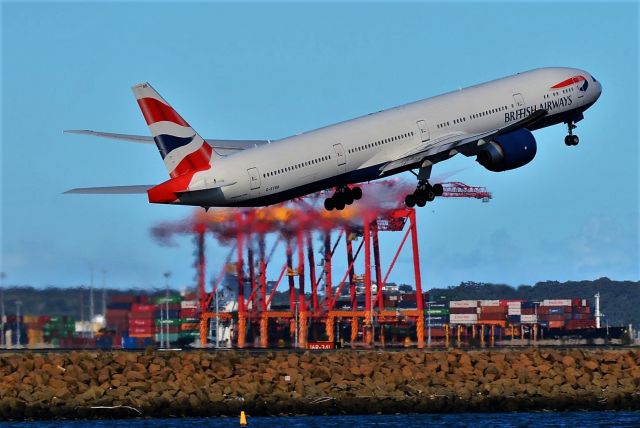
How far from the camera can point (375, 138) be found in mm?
75250

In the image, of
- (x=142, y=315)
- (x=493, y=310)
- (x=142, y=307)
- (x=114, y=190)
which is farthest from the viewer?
(x=493, y=310)

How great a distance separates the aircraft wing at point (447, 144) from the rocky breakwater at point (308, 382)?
13334 millimetres

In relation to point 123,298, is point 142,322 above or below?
below

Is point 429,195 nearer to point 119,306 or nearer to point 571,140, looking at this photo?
point 571,140

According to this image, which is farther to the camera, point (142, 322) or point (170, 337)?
point (170, 337)

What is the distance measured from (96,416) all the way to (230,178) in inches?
700

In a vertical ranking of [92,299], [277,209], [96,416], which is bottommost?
[96,416]

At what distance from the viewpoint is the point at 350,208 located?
11819 cm

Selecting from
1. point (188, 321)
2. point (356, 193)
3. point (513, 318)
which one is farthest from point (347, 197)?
point (513, 318)

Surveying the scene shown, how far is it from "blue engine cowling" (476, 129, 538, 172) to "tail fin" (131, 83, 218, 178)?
15.5m

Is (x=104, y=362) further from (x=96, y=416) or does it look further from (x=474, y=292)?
(x=474, y=292)

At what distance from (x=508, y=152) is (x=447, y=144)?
135 inches

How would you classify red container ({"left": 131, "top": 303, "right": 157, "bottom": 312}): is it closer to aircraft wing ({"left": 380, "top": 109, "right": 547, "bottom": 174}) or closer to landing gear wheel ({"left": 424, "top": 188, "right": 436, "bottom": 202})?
landing gear wheel ({"left": 424, "top": 188, "right": 436, "bottom": 202})

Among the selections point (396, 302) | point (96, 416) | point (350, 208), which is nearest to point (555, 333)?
point (396, 302)
